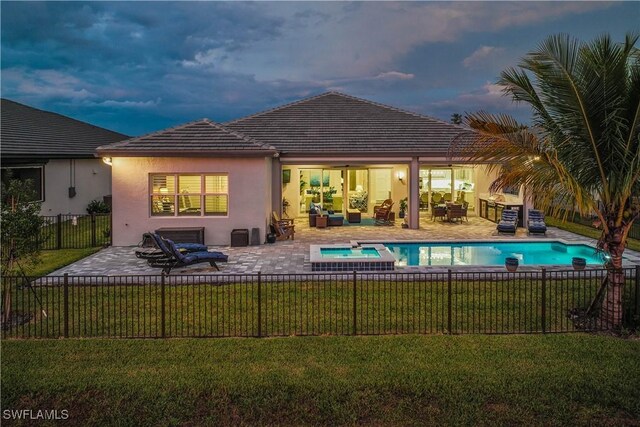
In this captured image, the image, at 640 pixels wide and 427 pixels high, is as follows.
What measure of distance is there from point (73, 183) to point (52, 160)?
2187 millimetres

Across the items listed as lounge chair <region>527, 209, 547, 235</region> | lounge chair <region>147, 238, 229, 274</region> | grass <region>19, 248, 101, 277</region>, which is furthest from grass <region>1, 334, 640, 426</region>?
lounge chair <region>527, 209, 547, 235</region>

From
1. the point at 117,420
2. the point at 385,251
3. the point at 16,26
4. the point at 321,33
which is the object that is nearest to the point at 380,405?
the point at 117,420

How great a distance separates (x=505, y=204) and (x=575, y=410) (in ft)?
58.8

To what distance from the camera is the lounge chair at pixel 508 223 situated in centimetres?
1948

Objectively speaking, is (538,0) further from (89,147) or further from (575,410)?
(89,147)

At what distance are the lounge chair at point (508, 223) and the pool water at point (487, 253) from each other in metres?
1.59

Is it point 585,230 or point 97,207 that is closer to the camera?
point 585,230

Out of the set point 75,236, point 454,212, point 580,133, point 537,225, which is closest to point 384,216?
point 454,212

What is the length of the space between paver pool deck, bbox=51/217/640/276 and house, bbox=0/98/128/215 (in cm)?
962

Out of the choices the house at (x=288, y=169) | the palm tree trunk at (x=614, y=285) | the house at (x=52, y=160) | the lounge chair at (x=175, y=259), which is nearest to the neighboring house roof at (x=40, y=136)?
the house at (x=52, y=160)

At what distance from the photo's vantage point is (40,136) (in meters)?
26.4

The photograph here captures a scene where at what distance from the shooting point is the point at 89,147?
2991 centimetres

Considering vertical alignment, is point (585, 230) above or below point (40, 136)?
below

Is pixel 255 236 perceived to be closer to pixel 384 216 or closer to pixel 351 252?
pixel 351 252
